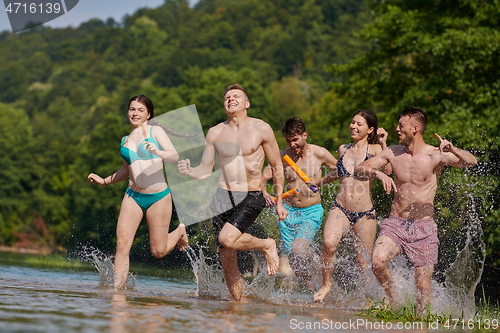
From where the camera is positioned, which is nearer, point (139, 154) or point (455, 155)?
point (455, 155)

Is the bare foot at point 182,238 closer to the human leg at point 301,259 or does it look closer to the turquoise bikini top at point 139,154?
the turquoise bikini top at point 139,154

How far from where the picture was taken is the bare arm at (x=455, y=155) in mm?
7684

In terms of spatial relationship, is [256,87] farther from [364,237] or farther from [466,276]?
[364,237]

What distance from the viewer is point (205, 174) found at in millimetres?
8477

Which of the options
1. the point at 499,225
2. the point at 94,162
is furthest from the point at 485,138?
the point at 94,162

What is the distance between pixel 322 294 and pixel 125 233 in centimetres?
269

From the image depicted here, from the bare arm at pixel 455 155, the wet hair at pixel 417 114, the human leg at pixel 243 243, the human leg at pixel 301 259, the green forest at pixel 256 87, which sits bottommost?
the human leg at pixel 301 259

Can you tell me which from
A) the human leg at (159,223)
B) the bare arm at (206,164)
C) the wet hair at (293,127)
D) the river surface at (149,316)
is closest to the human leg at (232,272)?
the river surface at (149,316)

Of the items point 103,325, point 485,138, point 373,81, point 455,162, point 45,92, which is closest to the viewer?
point 103,325

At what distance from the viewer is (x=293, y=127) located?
9797 millimetres

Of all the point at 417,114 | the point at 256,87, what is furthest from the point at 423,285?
the point at 256,87

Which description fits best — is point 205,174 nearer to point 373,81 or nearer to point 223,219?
point 223,219

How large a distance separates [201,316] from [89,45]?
184054 millimetres

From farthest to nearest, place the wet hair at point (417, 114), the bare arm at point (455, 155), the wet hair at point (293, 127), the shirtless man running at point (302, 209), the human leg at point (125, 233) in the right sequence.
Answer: the shirtless man running at point (302, 209) < the wet hair at point (293, 127) < the human leg at point (125, 233) < the wet hair at point (417, 114) < the bare arm at point (455, 155)
